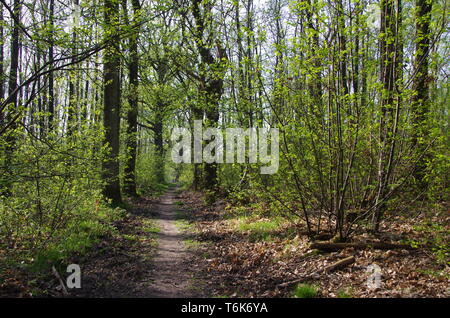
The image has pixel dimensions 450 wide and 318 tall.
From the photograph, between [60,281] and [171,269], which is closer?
[60,281]

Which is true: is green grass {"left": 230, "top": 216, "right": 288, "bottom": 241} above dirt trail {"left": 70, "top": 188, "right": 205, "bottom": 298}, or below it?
above

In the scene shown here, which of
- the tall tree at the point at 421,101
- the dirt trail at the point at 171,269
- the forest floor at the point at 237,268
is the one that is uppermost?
the tall tree at the point at 421,101

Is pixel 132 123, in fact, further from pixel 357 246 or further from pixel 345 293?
pixel 345 293

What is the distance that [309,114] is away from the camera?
258 inches

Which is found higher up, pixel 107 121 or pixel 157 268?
pixel 107 121

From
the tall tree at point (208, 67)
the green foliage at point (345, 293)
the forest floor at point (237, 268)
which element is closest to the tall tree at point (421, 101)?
the forest floor at point (237, 268)

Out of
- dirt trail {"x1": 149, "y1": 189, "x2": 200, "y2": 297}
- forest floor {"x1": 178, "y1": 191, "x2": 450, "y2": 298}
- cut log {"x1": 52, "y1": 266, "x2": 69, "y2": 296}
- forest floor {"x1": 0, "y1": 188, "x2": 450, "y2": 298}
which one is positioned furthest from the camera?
dirt trail {"x1": 149, "y1": 189, "x2": 200, "y2": 297}

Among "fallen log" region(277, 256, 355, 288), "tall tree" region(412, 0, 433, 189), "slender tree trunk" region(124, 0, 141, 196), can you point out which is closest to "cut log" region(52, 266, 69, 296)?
"fallen log" region(277, 256, 355, 288)

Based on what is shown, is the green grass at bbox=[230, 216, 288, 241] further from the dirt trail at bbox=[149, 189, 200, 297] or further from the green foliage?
the green foliage

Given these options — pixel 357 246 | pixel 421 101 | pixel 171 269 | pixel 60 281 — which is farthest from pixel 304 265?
pixel 60 281

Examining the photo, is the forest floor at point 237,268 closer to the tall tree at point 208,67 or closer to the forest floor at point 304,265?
the forest floor at point 304,265
